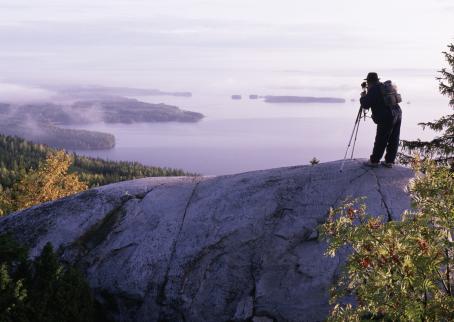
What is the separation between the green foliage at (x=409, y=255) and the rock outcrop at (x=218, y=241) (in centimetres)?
556

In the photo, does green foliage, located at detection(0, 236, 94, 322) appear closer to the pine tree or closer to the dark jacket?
the dark jacket

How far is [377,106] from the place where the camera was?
1472cm

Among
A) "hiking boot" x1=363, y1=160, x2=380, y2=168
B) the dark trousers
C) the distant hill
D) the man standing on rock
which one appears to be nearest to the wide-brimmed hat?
the man standing on rock

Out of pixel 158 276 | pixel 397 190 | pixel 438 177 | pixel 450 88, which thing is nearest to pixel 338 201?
pixel 397 190

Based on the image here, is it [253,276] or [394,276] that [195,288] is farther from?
[394,276]

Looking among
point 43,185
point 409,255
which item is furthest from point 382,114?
point 43,185

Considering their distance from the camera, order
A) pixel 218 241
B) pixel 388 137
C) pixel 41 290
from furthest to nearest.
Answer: pixel 388 137 < pixel 218 241 < pixel 41 290

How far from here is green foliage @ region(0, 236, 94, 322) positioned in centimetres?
1140

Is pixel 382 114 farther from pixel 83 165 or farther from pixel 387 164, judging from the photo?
pixel 83 165

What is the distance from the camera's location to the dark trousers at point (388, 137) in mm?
14686

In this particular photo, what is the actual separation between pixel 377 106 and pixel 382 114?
279mm

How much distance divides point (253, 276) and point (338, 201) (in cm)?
316

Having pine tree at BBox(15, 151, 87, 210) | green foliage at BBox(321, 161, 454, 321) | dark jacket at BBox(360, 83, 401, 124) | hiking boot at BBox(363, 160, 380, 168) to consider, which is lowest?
pine tree at BBox(15, 151, 87, 210)

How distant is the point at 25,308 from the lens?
1150 centimetres
